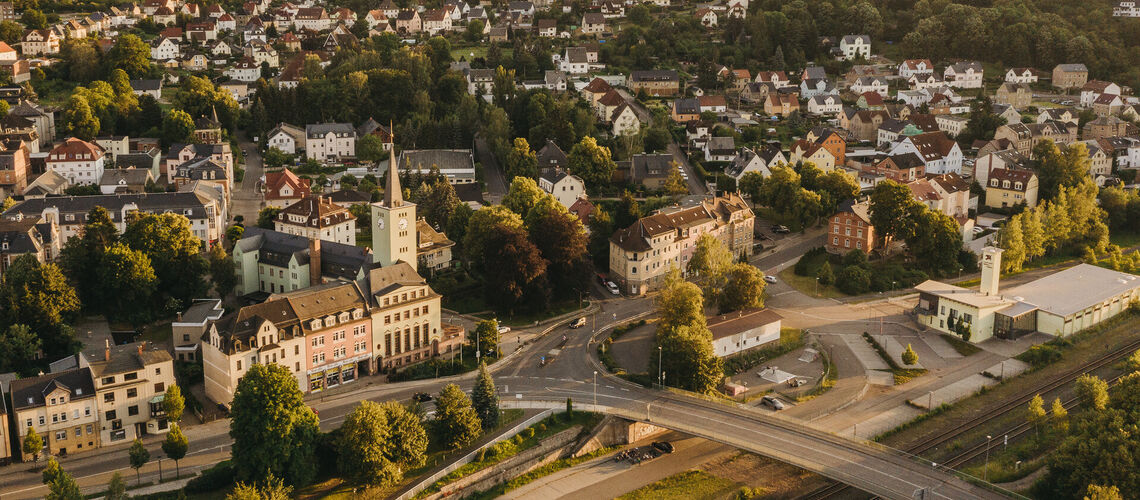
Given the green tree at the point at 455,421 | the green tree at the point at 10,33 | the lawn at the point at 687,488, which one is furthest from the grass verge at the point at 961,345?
the green tree at the point at 10,33

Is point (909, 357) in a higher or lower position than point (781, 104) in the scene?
lower

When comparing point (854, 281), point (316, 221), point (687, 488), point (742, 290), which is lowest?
point (687, 488)

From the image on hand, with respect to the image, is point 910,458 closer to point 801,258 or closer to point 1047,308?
point 1047,308

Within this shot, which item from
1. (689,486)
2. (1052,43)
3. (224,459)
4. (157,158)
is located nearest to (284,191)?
(157,158)

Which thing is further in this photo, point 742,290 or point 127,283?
point 742,290

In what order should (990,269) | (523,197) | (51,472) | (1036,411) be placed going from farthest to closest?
1. (523,197)
2. (990,269)
3. (1036,411)
4. (51,472)

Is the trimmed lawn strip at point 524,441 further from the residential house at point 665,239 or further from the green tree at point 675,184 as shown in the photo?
the green tree at point 675,184

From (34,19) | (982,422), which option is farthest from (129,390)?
(34,19)

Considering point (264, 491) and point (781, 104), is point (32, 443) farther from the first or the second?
point (781, 104)
